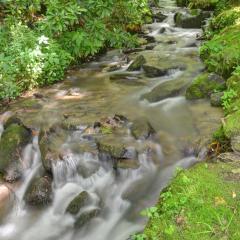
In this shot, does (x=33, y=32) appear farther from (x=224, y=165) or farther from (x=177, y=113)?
(x=224, y=165)

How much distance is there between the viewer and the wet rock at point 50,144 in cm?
550

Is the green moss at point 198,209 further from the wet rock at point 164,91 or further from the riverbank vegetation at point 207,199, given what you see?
the wet rock at point 164,91

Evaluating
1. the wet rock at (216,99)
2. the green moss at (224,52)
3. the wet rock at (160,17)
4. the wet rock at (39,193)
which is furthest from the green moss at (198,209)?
the wet rock at (160,17)

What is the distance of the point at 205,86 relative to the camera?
7113mm

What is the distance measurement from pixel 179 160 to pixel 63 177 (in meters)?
1.69

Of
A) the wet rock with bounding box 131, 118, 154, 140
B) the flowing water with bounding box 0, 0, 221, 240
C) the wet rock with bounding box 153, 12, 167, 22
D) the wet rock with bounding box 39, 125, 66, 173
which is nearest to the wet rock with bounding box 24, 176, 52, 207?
the flowing water with bounding box 0, 0, 221, 240

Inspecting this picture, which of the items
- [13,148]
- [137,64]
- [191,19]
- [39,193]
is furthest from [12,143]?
[191,19]

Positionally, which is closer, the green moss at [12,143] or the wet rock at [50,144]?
the wet rock at [50,144]

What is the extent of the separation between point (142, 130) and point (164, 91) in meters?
1.80

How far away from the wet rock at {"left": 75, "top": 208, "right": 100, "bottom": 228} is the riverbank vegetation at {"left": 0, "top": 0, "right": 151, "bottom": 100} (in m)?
3.63

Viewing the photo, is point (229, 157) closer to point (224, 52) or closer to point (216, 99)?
point (216, 99)

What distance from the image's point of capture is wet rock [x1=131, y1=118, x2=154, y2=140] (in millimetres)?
5840

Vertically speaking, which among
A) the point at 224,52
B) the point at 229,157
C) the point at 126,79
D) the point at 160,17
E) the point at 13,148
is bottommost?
the point at 126,79

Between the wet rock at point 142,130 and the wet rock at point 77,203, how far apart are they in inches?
52.4
